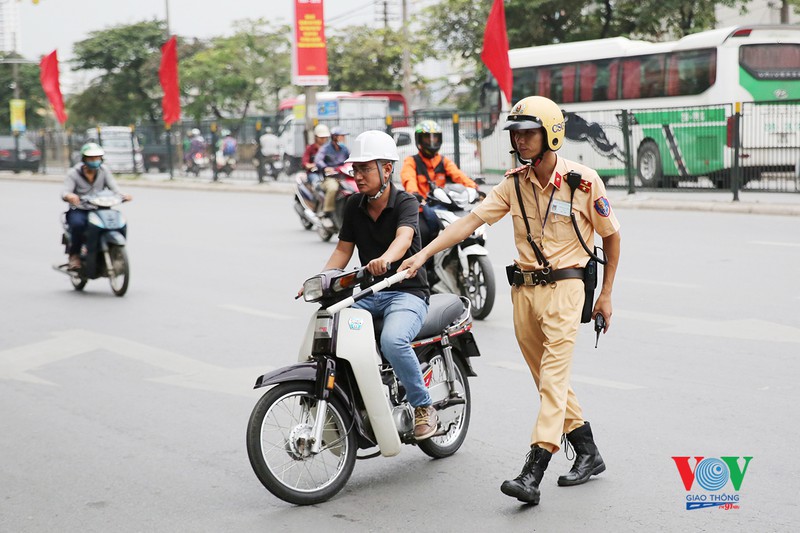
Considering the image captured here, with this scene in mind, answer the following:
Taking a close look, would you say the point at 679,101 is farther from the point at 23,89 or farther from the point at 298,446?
the point at 23,89

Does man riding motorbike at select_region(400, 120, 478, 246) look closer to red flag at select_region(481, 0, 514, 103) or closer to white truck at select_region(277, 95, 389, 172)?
red flag at select_region(481, 0, 514, 103)

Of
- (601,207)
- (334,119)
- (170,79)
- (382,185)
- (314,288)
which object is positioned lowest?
(314,288)

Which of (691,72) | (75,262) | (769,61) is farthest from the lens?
(691,72)

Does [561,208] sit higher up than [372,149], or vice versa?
[372,149]

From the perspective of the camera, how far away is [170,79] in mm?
33000

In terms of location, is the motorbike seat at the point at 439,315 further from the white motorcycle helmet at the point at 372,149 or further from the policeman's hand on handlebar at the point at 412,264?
the white motorcycle helmet at the point at 372,149

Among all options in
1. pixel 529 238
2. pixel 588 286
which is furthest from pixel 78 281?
pixel 588 286

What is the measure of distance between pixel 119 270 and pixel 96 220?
56 cm

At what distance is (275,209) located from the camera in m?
22.3

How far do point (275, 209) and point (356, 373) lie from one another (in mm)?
17682

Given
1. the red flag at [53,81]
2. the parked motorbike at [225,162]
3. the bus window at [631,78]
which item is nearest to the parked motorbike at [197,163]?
the parked motorbike at [225,162]

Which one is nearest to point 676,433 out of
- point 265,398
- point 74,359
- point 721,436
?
point 721,436

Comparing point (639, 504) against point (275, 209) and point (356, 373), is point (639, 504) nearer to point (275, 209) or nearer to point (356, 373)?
point (356, 373)

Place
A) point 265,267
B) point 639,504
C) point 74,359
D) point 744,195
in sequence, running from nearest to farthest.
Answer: point 639,504 < point 74,359 < point 265,267 < point 744,195
